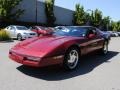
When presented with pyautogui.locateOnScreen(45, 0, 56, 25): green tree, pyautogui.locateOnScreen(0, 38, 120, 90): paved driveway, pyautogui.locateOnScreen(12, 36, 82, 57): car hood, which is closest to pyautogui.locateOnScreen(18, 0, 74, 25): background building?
pyautogui.locateOnScreen(45, 0, 56, 25): green tree

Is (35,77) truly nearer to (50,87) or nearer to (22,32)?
(50,87)

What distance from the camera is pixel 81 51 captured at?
7152 millimetres

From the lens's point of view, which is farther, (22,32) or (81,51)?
(22,32)

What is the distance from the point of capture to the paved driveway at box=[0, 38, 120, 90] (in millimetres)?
5121

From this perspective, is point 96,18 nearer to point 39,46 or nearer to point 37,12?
point 37,12

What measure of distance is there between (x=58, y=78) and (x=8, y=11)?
76.4 ft

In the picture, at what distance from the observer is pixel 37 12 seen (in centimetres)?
3584

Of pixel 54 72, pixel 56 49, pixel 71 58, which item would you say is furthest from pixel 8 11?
pixel 56 49

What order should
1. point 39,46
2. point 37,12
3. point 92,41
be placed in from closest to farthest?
point 39,46 → point 92,41 → point 37,12

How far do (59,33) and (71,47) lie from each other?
4.48 ft

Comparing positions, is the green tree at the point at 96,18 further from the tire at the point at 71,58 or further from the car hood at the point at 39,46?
the car hood at the point at 39,46

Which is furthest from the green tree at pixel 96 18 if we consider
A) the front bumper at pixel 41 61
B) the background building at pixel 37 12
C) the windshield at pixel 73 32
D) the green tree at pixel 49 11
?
the front bumper at pixel 41 61

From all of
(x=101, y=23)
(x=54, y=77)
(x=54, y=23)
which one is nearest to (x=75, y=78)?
(x=54, y=77)

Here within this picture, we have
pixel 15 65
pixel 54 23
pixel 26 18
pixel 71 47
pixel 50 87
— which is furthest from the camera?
pixel 54 23
